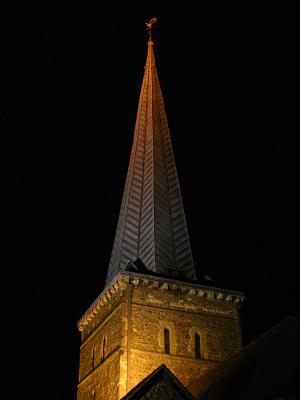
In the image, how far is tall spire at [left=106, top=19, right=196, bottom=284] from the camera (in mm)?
22984

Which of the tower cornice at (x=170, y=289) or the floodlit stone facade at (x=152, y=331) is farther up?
the tower cornice at (x=170, y=289)

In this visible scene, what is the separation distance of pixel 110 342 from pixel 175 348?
2209 millimetres

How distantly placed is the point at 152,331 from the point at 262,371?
224 inches

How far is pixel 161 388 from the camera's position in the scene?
1546cm

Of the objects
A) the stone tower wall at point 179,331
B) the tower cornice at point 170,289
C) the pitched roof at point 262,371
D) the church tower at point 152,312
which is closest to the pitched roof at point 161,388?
the pitched roof at point 262,371

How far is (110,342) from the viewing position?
20453 millimetres

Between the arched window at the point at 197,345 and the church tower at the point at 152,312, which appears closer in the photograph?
the church tower at the point at 152,312

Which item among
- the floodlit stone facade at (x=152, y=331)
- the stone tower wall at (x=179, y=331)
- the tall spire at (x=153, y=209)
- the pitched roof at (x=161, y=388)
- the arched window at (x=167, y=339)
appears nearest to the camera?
the pitched roof at (x=161, y=388)

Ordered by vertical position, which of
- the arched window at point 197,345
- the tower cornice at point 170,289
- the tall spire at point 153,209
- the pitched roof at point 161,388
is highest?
the tall spire at point 153,209

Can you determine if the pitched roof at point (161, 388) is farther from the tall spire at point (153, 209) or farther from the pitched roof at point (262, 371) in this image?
the tall spire at point (153, 209)

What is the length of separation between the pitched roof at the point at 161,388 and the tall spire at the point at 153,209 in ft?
21.6

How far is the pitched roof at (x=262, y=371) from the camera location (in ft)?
44.1

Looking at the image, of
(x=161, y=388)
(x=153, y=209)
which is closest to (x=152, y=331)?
(x=161, y=388)

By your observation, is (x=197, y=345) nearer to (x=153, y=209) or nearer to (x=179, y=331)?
(x=179, y=331)
